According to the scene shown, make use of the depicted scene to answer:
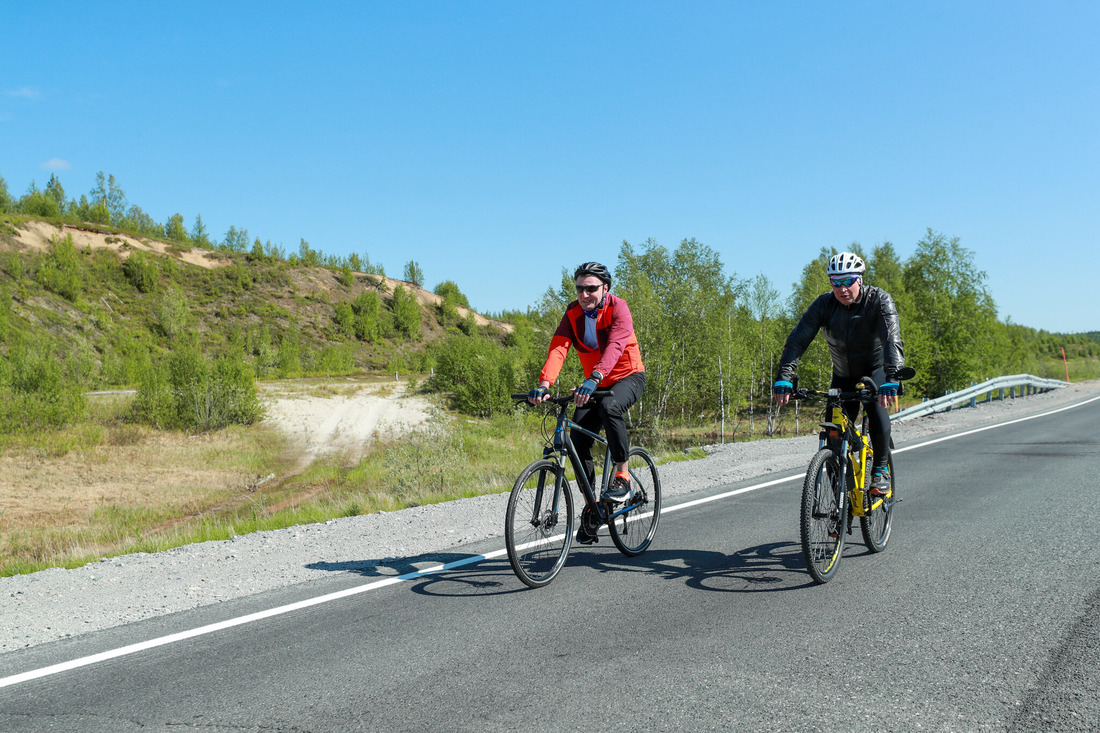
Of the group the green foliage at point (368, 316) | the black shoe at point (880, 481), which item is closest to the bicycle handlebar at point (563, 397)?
the black shoe at point (880, 481)

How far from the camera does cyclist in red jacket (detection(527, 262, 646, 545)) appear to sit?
212 inches

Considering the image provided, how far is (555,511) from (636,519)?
0.98m

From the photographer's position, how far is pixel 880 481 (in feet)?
17.7

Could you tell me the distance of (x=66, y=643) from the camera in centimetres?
425

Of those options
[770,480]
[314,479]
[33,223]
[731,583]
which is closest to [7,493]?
[314,479]

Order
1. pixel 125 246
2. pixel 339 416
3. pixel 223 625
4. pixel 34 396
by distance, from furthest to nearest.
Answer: pixel 125 246, pixel 339 416, pixel 34 396, pixel 223 625

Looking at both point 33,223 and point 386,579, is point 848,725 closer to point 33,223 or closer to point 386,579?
point 386,579

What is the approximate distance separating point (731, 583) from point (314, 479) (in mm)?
20261

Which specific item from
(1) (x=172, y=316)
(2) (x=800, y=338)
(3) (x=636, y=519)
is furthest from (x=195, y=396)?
(1) (x=172, y=316)

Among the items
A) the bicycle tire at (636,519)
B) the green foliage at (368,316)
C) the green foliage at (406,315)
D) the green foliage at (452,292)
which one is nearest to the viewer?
the bicycle tire at (636,519)

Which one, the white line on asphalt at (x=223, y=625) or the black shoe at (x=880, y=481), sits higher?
the black shoe at (x=880, y=481)

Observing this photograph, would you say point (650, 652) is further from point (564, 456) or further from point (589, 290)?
point (589, 290)

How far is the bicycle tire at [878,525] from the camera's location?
544cm

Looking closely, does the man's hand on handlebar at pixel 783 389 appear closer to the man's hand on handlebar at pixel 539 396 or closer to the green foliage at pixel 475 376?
the man's hand on handlebar at pixel 539 396
